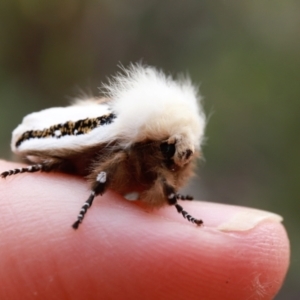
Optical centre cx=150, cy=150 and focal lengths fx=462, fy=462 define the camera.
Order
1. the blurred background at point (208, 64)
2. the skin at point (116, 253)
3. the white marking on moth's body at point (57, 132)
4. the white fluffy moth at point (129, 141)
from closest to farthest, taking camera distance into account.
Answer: the skin at point (116, 253)
the white fluffy moth at point (129, 141)
the white marking on moth's body at point (57, 132)
the blurred background at point (208, 64)

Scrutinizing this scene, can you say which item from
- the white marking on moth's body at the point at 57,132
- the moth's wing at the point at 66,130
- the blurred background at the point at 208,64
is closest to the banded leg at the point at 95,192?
the moth's wing at the point at 66,130

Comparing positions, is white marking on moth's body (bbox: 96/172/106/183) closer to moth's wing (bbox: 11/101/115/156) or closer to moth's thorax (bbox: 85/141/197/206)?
moth's thorax (bbox: 85/141/197/206)

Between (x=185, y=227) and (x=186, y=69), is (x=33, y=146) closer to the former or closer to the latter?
(x=185, y=227)

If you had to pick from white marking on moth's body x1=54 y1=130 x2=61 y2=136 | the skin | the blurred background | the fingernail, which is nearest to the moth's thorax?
Answer: the skin

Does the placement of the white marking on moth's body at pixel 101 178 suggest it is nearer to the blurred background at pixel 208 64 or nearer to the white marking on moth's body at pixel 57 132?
the white marking on moth's body at pixel 57 132

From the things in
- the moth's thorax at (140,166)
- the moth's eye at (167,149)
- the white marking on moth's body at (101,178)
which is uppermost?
the moth's eye at (167,149)

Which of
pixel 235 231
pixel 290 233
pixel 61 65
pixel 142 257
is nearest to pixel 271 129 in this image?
pixel 290 233

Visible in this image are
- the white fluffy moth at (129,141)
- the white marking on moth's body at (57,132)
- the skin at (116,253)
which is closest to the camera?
the skin at (116,253)
